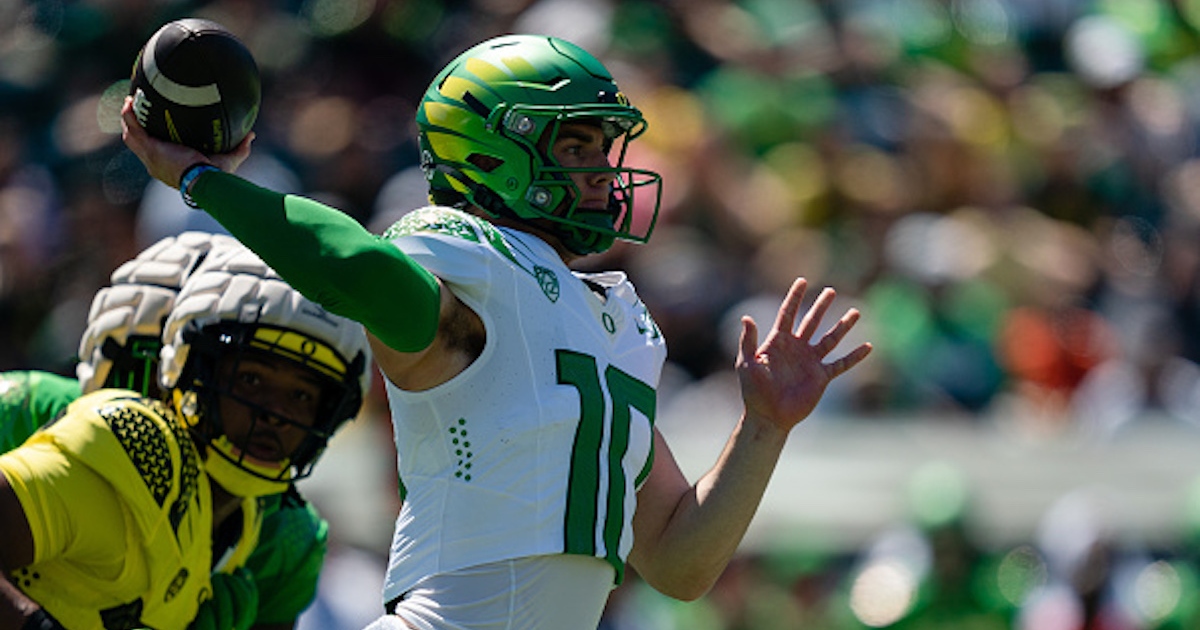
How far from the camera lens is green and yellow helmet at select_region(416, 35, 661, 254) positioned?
13.2 ft

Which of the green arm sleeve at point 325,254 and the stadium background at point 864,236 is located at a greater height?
the green arm sleeve at point 325,254

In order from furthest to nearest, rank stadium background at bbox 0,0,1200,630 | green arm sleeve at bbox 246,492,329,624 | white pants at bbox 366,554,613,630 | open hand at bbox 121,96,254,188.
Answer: stadium background at bbox 0,0,1200,630 → green arm sleeve at bbox 246,492,329,624 → white pants at bbox 366,554,613,630 → open hand at bbox 121,96,254,188

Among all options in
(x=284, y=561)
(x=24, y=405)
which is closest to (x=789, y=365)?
(x=284, y=561)

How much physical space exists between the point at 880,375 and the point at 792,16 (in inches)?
129

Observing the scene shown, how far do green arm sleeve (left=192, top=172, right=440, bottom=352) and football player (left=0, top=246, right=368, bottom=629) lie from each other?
0.90 m

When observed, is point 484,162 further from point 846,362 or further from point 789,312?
point 846,362

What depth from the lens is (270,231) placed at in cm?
350

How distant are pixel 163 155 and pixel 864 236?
743cm

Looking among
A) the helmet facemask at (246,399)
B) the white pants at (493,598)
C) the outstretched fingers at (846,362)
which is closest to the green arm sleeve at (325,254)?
the white pants at (493,598)

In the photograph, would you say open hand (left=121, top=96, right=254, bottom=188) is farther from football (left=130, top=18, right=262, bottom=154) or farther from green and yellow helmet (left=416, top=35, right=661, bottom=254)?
green and yellow helmet (left=416, top=35, right=661, bottom=254)

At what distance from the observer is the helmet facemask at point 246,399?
4699 millimetres

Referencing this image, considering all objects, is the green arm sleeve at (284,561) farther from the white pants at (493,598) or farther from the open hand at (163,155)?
the open hand at (163,155)

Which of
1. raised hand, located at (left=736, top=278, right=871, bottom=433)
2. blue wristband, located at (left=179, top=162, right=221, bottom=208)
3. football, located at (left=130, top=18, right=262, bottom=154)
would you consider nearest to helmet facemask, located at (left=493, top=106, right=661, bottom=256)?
raised hand, located at (left=736, top=278, right=871, bottom=433)

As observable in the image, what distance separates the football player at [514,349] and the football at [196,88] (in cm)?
4
